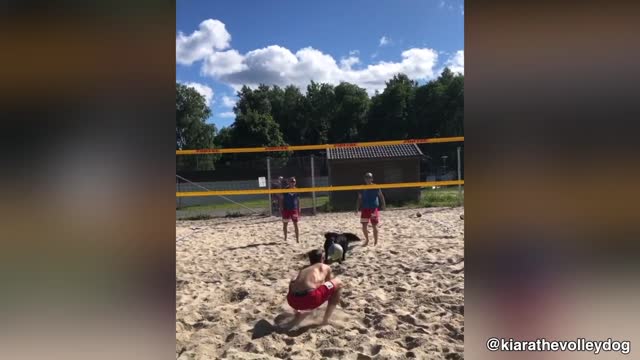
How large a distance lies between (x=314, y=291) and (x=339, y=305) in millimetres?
317

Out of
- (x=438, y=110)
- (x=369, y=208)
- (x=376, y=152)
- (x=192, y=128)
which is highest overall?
(x=438, y=110)

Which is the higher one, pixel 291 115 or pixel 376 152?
pixel 291 115

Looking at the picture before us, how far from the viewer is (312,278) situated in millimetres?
2498

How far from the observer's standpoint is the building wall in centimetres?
612

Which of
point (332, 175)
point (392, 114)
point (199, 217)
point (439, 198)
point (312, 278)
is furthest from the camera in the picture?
point (199, 217)

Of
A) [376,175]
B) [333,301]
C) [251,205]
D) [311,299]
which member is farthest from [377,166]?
[311,299]

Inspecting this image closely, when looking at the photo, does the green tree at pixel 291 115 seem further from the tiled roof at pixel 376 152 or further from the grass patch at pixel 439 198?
the grass patch at pixel 439 198

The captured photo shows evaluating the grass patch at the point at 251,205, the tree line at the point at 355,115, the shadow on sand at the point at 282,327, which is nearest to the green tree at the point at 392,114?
the tree line at the point at 355,115

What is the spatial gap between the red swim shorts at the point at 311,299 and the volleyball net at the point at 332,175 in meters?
3.45

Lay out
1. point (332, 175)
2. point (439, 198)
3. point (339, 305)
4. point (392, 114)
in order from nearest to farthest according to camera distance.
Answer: point (339, 305), point (392, 114), point (332, 175), point (439, 198)

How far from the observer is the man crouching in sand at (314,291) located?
242 cm

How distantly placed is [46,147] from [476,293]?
5.05 feet

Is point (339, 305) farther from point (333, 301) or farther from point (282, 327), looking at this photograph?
point (282, 327)

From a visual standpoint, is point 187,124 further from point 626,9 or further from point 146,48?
point 626,9
